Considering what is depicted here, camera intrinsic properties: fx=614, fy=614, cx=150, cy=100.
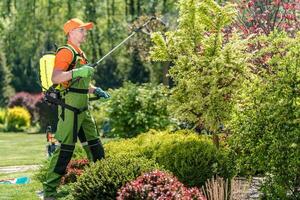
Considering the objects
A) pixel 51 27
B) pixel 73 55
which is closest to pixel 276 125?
pixel 73 55

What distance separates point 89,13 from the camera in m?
52.6

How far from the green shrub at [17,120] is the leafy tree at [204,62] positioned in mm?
23526

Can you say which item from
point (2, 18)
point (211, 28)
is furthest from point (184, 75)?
point (2, 18)

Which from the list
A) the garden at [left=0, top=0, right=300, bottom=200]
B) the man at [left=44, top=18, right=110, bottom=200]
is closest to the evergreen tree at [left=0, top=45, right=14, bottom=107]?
the garden at [left=0, top=0, right=300, bottom=200]

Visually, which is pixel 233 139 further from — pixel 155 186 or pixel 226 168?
pixel 155 186

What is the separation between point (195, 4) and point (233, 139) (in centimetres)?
235

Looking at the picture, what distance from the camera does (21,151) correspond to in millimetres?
19281

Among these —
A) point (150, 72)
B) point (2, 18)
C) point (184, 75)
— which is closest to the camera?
point (184, 75)

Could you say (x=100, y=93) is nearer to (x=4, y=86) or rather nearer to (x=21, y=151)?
(x=21, y=151)

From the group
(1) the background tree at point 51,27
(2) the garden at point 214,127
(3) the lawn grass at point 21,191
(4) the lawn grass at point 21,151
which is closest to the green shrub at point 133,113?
(4) the lawn grass at point 21,151

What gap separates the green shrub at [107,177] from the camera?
6.72 m

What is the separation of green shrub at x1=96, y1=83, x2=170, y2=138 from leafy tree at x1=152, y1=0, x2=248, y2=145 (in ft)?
19.8

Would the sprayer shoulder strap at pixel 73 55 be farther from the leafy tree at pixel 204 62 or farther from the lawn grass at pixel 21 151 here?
the lawn grass at pixel 21 151

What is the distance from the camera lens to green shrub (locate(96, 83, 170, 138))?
14938 millimetres
